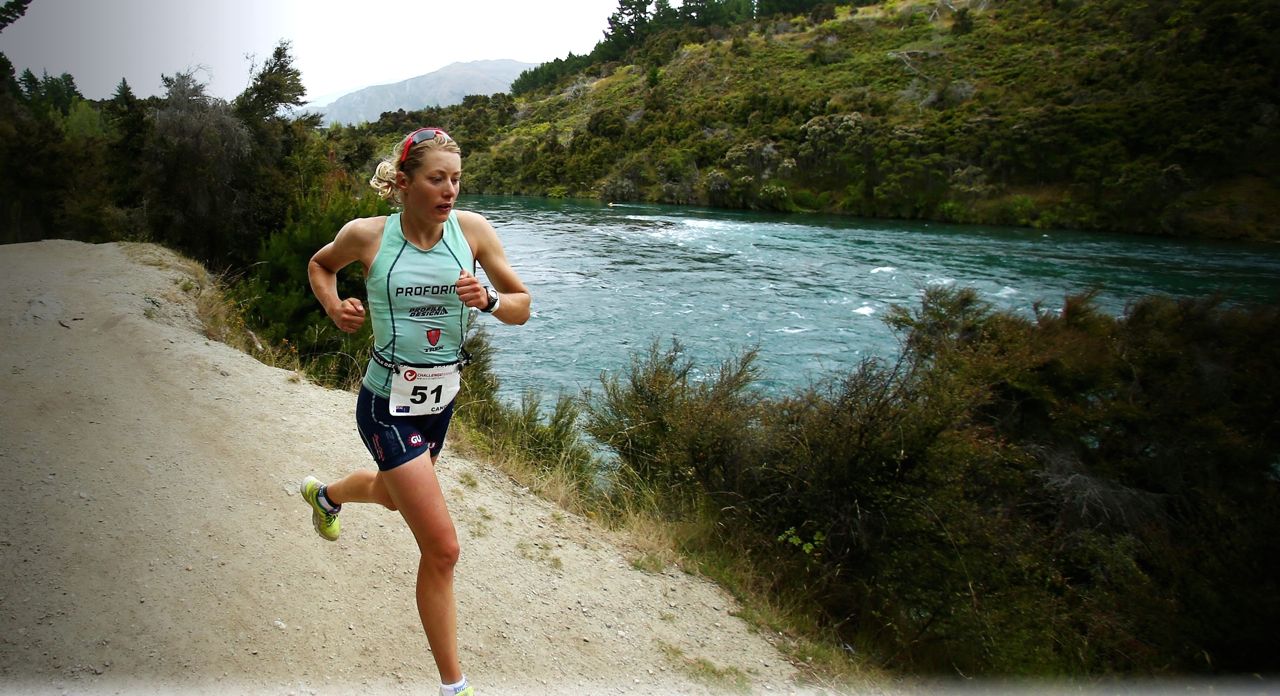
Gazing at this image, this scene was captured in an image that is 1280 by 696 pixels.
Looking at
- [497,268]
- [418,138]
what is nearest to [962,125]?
[497,268]

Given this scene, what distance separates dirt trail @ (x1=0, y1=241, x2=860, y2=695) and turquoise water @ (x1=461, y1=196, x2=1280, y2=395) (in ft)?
21.2

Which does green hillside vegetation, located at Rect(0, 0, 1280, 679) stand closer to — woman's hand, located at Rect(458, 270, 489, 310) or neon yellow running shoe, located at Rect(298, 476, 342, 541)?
neon yellow running shoe, located at Rect(298, 476, 342, 541)

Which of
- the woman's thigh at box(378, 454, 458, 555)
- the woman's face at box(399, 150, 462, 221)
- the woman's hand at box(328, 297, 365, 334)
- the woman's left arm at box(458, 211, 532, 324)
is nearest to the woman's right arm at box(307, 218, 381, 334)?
the woman's hand at box(328, 297, 365, 334)

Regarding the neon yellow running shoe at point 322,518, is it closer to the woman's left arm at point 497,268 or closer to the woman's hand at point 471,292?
the woman's left arm at point 497,268

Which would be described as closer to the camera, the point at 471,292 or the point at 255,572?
the point at 471,292

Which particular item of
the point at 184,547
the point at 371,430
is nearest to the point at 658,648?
the point at 371,430

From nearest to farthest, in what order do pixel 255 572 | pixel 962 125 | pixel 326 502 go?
pixel 326 502 → pixel 255 572 → pixel 962 125

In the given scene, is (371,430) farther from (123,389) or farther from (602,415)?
(602,415)

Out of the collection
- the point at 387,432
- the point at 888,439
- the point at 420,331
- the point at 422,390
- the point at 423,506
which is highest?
the point at 420,331

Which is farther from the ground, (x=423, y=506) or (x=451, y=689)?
(x=423, y=506)

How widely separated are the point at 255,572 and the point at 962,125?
45.7 meters

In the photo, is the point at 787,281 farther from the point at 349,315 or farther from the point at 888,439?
the point at 349,315

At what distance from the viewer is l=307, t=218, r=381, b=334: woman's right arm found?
2.67 m

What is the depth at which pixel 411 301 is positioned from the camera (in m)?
2.63
